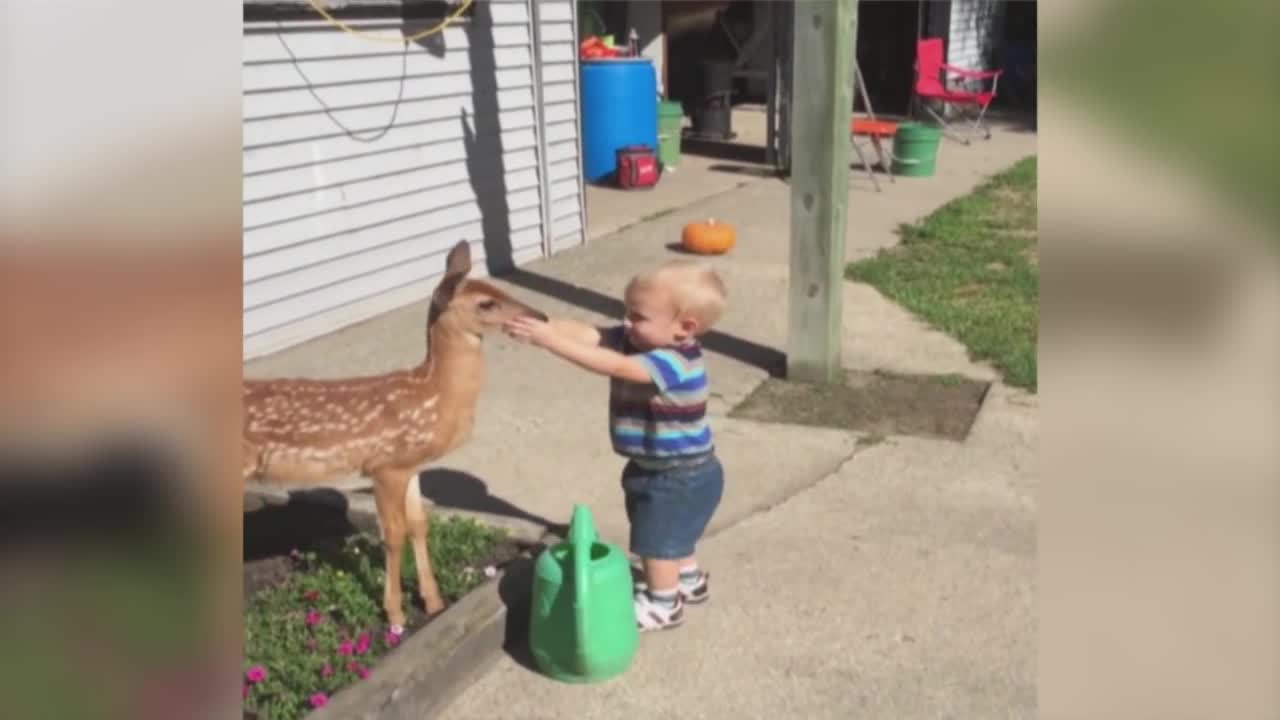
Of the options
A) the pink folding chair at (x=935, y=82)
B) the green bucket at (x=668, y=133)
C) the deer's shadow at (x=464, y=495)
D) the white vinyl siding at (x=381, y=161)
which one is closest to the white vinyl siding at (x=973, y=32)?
the pink folding chair at (x=935, y=82)

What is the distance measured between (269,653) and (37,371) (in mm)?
3017

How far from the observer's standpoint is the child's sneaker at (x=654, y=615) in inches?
151

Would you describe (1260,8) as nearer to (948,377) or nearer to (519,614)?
(519,614)

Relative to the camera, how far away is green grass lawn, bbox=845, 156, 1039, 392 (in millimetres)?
6926

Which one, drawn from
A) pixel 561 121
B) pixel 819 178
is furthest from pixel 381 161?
pixel 819 178

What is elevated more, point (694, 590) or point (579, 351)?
point (579, 351)

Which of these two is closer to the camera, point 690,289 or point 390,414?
point 390,414

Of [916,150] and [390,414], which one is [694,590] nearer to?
[390,414]

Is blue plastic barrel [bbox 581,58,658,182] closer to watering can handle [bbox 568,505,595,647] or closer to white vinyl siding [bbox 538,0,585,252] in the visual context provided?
white vinyl siding [bbox 538,0,585,252]

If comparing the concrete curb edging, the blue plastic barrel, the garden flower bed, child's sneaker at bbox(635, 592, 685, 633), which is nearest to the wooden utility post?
the concrete curb edging

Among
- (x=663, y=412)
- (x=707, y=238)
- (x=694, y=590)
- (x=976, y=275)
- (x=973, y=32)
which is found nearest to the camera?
(x=663, y=412)

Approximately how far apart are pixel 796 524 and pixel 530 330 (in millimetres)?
1754

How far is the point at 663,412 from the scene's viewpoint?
3.64 meters

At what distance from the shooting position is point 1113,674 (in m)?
0.64
